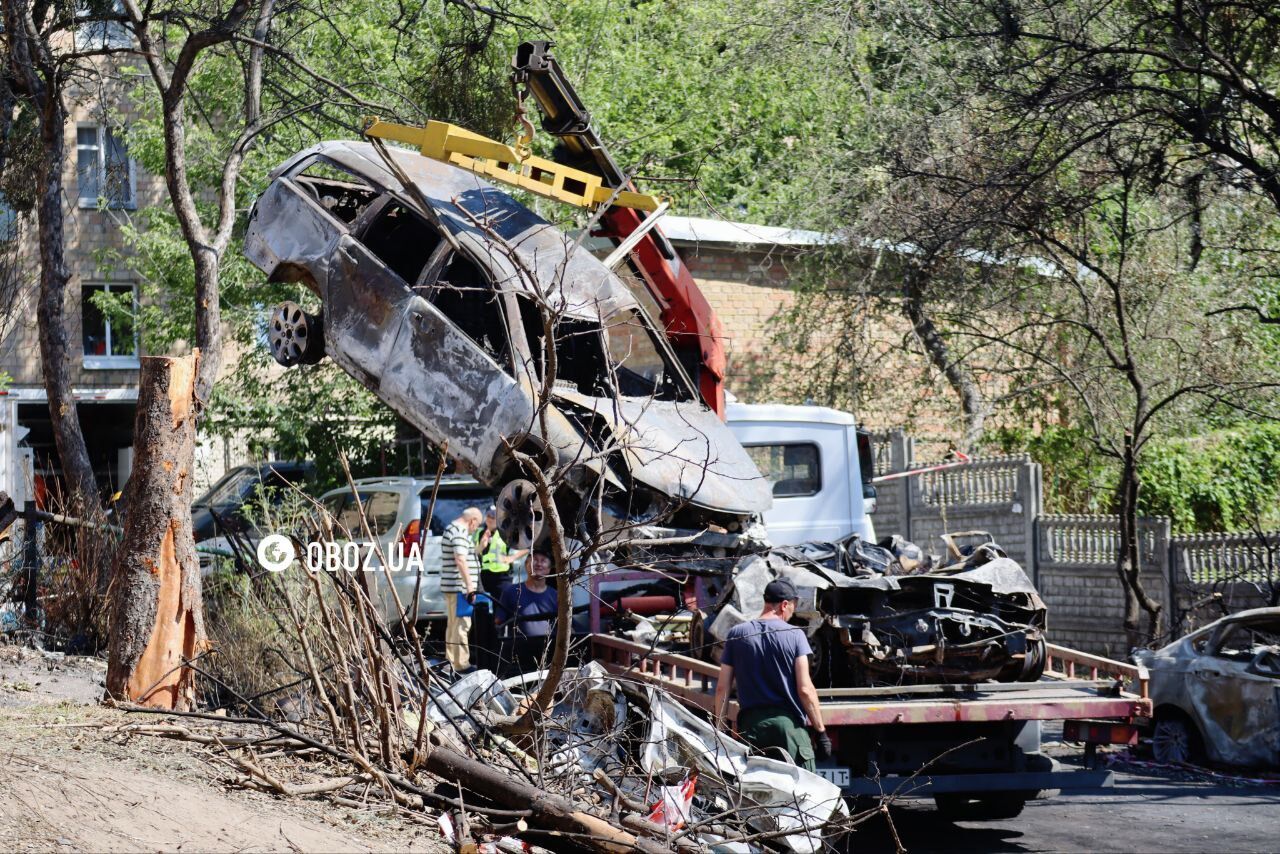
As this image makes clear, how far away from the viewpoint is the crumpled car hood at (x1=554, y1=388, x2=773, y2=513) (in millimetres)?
9641

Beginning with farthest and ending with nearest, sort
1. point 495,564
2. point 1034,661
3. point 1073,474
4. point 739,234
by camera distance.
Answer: point 739,234, point 1073,474, point 495,564, point 1034,661

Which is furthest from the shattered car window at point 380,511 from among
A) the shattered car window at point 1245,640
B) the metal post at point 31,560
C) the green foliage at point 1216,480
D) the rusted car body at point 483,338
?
the green foliage at point 1216,480

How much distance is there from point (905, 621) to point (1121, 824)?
2.46 m

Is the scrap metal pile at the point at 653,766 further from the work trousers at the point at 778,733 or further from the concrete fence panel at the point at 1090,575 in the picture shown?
the concrete fence panel at the point at 1090,575

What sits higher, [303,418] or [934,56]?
[934,56]

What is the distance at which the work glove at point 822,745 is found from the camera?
25.1 ft

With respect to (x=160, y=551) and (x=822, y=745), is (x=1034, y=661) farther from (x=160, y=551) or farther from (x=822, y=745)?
(x=160, y=551)

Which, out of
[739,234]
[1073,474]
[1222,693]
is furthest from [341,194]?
[1073,474]

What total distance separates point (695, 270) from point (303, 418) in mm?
6242

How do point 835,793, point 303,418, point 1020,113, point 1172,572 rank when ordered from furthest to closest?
point 303,418, point 1172,572, point 1020,113, point 835,793

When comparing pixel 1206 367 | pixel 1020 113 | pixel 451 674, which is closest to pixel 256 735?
pixel 451 674

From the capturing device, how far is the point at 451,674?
804 centimetres

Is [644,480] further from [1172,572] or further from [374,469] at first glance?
[374,469]

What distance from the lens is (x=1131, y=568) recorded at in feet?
45.0
